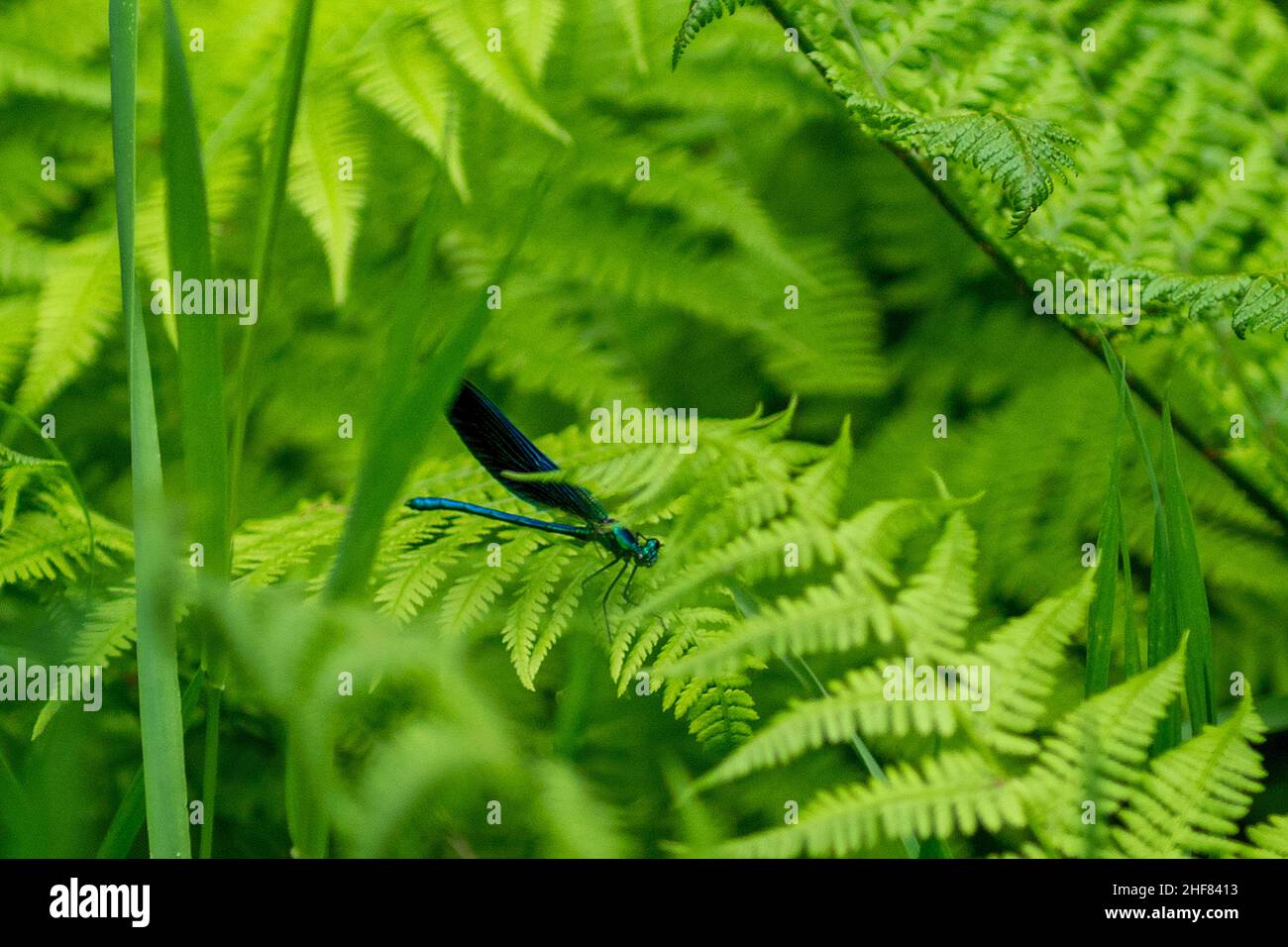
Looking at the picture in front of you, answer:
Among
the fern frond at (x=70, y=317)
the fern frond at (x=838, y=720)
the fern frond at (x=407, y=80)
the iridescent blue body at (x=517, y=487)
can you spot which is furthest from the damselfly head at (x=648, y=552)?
the fern frond at (x=70, y=317)

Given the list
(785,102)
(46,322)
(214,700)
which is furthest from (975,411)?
(46,322)

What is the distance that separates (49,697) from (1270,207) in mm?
1765

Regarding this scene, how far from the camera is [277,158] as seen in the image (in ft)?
2.59

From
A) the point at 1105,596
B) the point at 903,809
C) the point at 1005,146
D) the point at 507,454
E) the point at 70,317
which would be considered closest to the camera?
the point at 903,809

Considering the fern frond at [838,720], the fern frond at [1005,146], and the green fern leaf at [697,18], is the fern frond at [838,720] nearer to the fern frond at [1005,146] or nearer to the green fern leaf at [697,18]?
the fern frond at [1005,146]

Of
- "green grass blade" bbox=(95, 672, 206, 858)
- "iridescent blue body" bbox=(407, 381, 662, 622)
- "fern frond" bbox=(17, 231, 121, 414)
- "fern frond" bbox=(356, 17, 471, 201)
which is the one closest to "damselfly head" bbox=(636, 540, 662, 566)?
"iridescent blue body" bbox=(407, 381, 662, 622)

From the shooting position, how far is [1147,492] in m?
1.59

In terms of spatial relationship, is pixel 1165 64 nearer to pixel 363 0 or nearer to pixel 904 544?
pixel 904 544

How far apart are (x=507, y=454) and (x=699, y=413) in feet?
2.62

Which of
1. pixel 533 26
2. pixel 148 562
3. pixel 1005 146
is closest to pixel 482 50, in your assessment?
pixel 533 26

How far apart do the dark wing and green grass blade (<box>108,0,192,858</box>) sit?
36 centimetres

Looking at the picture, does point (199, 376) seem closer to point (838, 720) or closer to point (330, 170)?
point (838, 720)

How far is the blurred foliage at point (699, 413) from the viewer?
684 millimetres

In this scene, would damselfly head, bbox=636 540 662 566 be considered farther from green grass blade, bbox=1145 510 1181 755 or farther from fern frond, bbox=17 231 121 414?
fern frond, bbox=17 231 121 414
